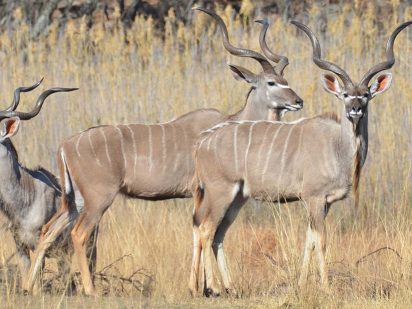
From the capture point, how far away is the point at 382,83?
20.8 ft

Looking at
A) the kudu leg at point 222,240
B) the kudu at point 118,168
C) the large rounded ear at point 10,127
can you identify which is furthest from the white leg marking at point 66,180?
the kudu leg at point 222,240

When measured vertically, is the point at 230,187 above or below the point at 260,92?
below

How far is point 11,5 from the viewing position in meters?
12.9

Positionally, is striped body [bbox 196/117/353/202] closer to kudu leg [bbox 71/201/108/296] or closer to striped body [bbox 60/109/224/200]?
striped body [bbox 60/109/224/200]

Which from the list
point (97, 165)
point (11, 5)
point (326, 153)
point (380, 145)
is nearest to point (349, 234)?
point (380, 145)

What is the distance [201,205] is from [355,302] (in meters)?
1.39

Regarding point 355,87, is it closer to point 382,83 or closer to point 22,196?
point 382,83

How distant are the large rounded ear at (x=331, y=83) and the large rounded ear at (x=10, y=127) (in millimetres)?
1771

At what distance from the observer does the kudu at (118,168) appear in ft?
20.4

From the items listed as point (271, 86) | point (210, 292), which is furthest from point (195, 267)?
point (271, 86)

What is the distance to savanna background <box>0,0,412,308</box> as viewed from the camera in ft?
19.1

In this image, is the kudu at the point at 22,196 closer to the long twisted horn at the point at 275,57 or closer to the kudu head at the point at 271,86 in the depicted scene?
the kudu head at the point at 271,86

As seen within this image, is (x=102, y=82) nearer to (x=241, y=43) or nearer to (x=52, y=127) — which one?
(x=52, y=127)

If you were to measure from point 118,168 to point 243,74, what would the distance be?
1446mm
